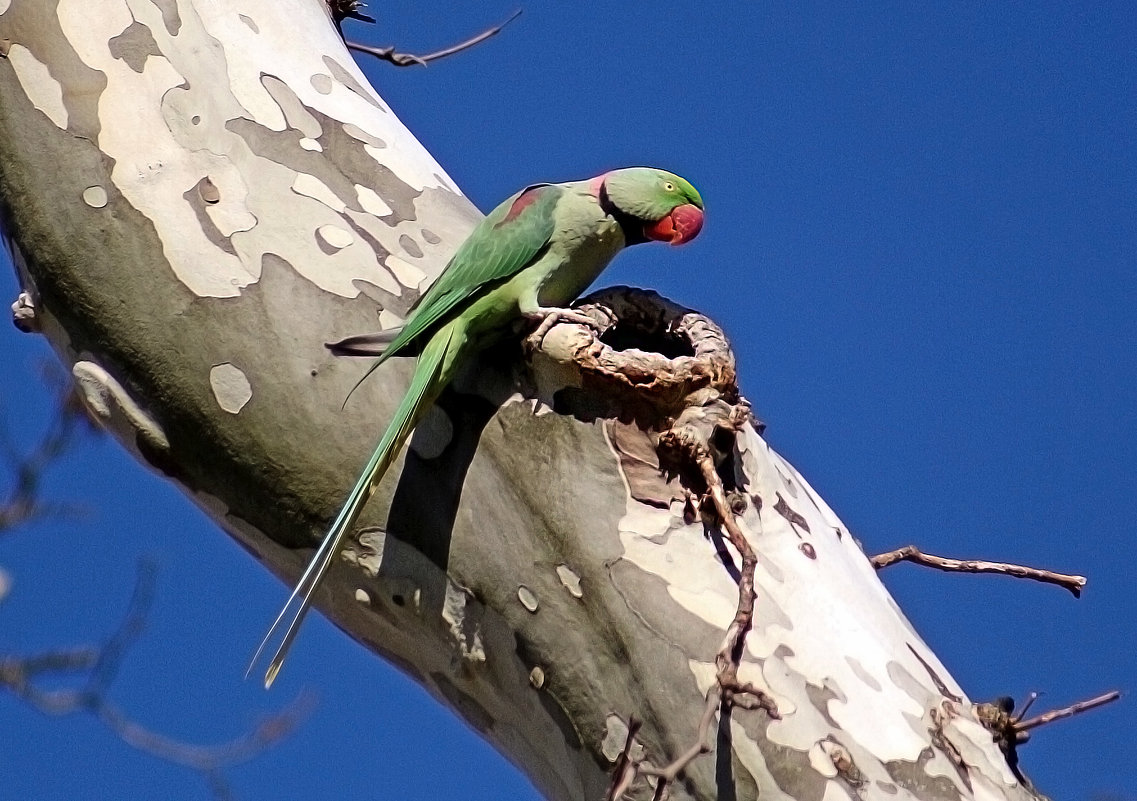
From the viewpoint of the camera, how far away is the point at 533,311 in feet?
7.44

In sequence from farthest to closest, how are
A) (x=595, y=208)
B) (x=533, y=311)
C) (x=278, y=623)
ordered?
(x=595, y=208) < (x=533, y=311) < (x=278, y=623)

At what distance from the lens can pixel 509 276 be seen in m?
2.42

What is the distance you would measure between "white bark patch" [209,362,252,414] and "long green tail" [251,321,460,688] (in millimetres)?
252

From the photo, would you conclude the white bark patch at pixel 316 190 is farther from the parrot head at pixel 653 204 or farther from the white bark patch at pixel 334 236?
the parrot head at pixel 653 204

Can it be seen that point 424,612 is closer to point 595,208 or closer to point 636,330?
point 636,330

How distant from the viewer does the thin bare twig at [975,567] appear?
231cm

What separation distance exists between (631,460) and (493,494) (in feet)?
0.77

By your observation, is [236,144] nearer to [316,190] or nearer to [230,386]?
[316,190]

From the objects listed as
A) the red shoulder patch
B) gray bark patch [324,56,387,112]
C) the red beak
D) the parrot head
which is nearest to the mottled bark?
the red shoulder patch

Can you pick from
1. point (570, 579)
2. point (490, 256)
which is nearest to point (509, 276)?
point (490, 256)

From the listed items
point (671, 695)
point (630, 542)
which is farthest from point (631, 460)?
point (671, 695)

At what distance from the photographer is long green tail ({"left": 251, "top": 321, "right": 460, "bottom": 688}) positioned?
6.59ft

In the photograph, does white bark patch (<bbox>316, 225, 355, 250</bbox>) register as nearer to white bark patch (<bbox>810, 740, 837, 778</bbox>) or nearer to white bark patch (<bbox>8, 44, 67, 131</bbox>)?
white bark patch (<bbox>8, 44, 67, 131</bbox>)

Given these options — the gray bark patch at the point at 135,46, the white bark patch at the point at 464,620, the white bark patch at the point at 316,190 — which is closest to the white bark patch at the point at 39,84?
the gray bark patch at the point at 135,46
